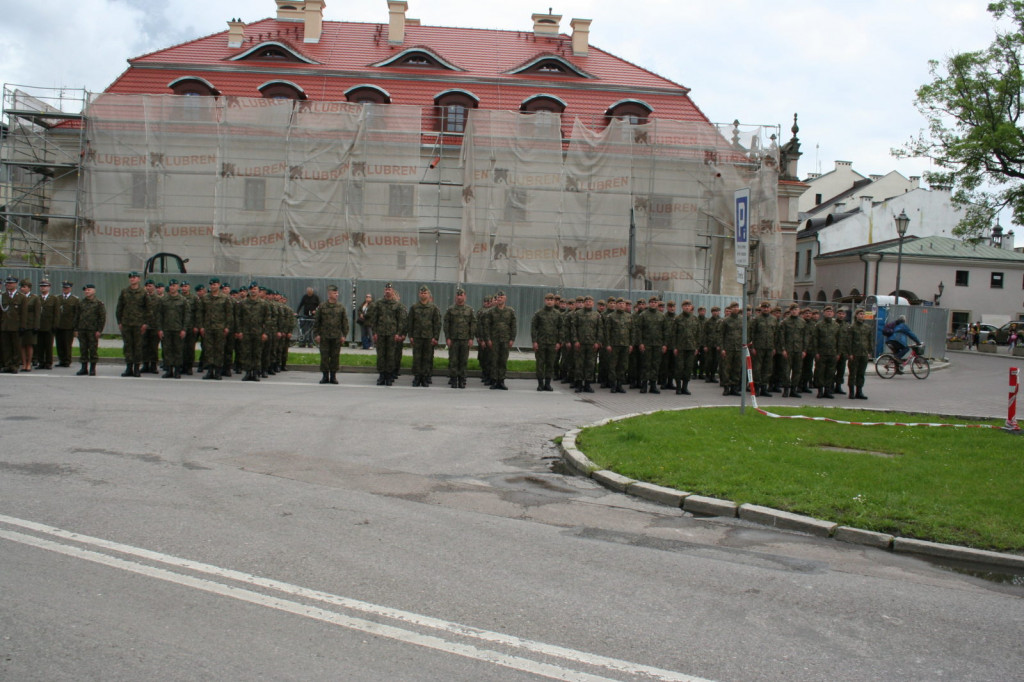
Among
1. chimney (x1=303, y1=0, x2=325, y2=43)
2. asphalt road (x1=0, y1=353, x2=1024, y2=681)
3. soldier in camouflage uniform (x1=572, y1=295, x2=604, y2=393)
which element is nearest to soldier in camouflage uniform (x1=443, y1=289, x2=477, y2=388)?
soldier in camouflage uniform (x1=572, y1=295, x2=604, y2=393)

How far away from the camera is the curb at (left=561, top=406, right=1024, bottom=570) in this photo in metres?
6.35

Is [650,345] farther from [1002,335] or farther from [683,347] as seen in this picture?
[1002,335]

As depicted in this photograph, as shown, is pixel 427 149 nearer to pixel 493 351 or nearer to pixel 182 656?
pixel 493 351

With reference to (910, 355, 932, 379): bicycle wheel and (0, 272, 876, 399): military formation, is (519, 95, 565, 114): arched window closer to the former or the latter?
(910, 355, 932, 379): bicycle wheel

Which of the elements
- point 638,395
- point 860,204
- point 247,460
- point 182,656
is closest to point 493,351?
point 638,395

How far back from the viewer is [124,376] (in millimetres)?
16812

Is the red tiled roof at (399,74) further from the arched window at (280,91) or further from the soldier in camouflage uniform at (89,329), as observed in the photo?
the soldier in camouflage uniform at (89,329)

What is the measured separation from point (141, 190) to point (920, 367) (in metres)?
25.2

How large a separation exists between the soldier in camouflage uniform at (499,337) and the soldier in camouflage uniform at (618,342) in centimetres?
204

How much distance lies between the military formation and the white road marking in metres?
11.7

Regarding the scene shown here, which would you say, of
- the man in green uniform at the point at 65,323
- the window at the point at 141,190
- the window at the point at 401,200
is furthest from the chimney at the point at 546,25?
the man in green uniform at the point at 65,323

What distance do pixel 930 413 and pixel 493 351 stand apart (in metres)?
8.37

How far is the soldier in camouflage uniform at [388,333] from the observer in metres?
17.5

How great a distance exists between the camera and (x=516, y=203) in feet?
92.3
